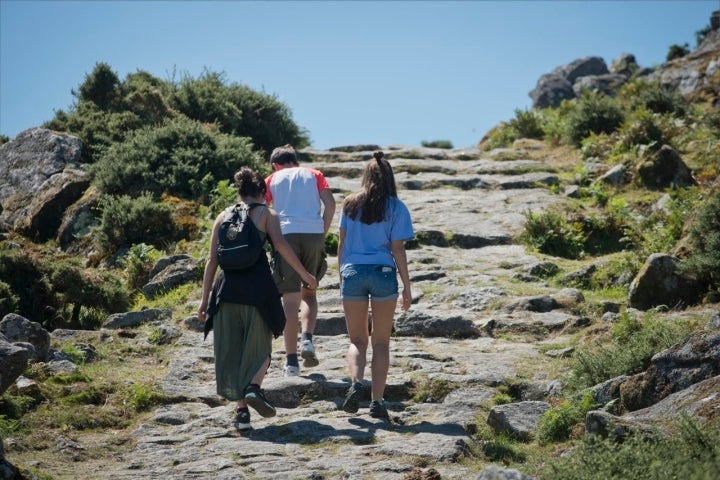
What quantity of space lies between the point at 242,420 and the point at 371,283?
1.67 meters

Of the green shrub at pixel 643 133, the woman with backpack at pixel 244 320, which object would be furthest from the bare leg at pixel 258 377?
the green shrub at pixel 643 133

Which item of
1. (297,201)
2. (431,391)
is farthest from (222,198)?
(431,391)

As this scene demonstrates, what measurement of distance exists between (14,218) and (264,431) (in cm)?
1322

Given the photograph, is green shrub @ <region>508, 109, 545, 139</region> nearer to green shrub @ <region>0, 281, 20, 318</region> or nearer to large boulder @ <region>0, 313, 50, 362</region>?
green shrub @ <region>0, 281, 20, 318</region>

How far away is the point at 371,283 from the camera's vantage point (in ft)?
30.0

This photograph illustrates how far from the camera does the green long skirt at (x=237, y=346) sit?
9.11 meters

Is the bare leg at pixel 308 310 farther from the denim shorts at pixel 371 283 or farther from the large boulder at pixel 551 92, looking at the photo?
the large boulder at pixel 551 92

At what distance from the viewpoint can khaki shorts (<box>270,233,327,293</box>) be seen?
1074 cm

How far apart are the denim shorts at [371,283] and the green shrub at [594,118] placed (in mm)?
16393

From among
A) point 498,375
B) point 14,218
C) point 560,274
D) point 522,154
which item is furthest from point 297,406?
point 522,154

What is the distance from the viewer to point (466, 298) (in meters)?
14.1

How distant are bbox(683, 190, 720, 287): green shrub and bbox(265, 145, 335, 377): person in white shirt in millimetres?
4692

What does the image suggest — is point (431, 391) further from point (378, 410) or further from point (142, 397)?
point (142, 397)

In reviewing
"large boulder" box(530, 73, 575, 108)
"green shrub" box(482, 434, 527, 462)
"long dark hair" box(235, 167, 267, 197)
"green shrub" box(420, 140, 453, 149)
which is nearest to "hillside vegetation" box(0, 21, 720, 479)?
"green shrub" box(482, 434, 527, 462)
